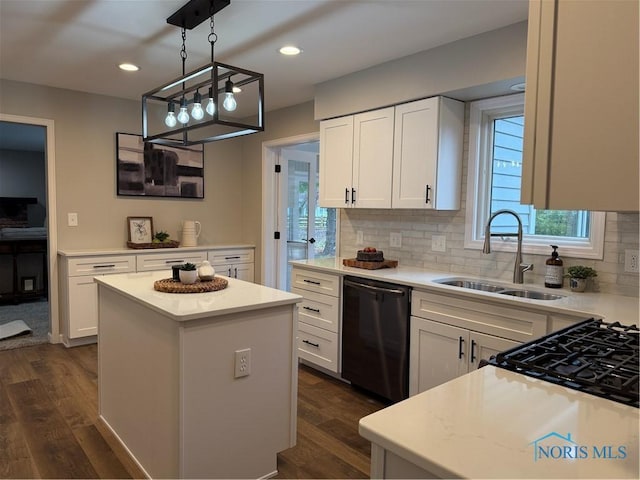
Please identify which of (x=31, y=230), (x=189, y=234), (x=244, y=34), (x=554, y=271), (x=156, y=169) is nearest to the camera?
(x=554, y=271)

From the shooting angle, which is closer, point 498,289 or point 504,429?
point 504,429

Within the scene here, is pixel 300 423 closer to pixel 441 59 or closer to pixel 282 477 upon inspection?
pixel 282 477

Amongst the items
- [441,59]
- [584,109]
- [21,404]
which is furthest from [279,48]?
[21,404]

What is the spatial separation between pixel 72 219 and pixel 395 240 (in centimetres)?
309

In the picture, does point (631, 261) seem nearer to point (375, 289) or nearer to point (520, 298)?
point (520, 298)

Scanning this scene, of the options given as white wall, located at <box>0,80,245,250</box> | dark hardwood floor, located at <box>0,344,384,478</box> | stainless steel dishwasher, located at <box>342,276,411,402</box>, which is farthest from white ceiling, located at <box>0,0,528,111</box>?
dark hardwood floor, located at <box>0,344,384,478</box>

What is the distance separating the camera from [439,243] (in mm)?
3436

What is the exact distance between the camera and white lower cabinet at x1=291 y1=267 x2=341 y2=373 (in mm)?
3410

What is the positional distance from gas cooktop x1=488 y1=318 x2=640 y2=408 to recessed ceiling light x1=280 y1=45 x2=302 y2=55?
2450 mm

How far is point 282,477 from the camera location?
7.41 ft

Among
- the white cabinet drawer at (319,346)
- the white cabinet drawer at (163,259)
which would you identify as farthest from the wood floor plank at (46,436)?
the white cabinet drawer at (319,346)

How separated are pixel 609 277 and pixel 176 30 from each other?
298 cm

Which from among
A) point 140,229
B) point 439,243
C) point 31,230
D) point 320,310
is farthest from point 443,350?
point 31,230

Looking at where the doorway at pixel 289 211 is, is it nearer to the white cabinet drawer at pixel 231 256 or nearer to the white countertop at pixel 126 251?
the white cabinet drawer at pixel 231 256
